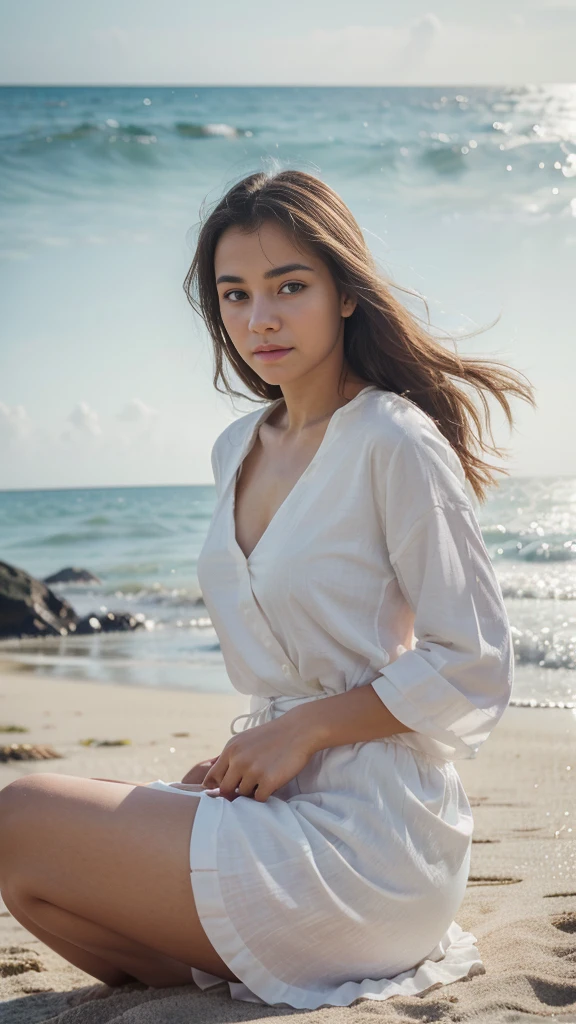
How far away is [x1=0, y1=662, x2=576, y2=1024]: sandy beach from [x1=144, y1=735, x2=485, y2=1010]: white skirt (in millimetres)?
67

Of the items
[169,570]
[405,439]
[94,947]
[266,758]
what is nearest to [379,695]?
[266,758]

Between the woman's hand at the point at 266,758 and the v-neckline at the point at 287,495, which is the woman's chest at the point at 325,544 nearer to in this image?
the v-neckline at the point at 287,495

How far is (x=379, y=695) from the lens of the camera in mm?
1765

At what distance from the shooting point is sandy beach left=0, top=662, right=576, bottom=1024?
166 cm

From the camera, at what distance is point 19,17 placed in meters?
7.27

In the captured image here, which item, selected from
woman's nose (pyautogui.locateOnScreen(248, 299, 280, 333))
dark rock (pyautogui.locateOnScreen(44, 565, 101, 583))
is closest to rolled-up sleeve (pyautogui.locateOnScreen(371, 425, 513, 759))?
woman's nose (pyautogui.locateOnScreen(248, 299, 280, 333))

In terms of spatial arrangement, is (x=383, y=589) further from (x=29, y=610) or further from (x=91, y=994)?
(x=29, y=610)

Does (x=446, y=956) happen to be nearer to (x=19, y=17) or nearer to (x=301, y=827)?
(x=301, y=827)

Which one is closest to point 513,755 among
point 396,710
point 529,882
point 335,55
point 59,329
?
point 529,882

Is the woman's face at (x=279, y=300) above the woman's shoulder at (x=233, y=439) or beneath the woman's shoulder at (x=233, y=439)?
above

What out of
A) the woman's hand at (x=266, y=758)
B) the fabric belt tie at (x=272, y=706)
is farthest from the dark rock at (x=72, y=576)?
the woman's hand at (x=266, y=758)

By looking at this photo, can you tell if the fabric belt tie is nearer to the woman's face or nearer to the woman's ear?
the woman's face

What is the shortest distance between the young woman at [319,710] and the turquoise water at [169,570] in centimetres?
35

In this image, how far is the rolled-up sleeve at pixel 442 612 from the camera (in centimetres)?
175
